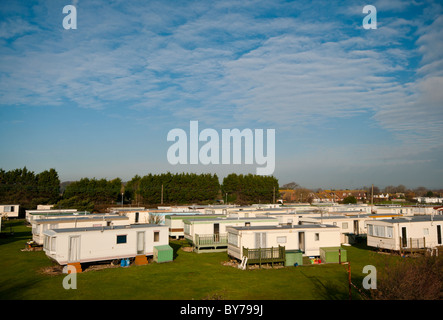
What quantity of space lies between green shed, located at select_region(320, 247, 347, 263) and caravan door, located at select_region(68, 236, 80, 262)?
52.2ft

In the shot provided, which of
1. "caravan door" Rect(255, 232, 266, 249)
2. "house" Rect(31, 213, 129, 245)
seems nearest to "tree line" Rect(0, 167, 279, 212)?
"house" Rect(31, 213, 129, 245)

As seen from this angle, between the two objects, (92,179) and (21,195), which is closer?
(21,195)

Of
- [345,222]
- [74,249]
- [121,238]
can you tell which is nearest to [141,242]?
[121,238]

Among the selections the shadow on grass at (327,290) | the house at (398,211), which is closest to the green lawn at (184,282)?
the shadow on grass at (327,290)

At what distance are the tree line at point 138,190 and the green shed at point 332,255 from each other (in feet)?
157

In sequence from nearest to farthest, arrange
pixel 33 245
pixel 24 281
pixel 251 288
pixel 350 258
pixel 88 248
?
1. pixel 251 288
2. pixel 24 281
3. pixel 88 248
4. pixel 350 258
5. pixel 33 245

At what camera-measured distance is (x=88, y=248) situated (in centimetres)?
1930

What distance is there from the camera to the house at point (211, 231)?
26.1m

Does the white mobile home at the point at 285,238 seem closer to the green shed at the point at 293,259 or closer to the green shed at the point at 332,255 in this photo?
the green shed at the point at 332,255

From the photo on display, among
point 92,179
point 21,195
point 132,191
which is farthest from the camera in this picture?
point 132,191
